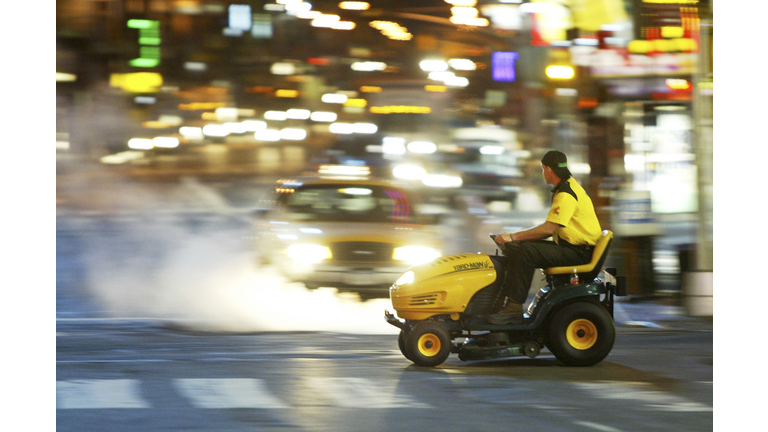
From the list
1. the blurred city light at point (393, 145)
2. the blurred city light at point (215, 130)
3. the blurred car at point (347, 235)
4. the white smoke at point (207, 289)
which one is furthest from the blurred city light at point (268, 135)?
the blurred car at point (347, 235)

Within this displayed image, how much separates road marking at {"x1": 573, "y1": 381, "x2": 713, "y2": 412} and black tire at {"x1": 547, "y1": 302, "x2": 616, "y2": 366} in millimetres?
584

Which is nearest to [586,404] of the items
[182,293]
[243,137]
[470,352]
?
[470,352]

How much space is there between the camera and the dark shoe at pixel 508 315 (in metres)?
7.88

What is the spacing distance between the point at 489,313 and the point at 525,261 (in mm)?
557

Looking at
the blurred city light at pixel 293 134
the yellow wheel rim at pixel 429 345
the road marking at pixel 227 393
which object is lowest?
the road marking at pixel 227 393

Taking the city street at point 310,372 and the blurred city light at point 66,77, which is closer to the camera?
the city street at point 310,372

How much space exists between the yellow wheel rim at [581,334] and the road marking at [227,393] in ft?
9.01

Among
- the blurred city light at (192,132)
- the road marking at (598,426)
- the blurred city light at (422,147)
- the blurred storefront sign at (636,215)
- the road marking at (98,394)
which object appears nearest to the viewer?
the road marking at (598,426)

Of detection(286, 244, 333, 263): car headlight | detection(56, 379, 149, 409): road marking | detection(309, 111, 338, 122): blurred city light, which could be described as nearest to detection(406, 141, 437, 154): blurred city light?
detection(286, 244, 333, 263): car headlight

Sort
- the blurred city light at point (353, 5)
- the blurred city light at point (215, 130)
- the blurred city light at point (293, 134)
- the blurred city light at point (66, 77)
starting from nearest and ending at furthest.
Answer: the blurred city light at point (353, 5) → the blurred city light at point (66, 77) → the blurred city light at point (293, 134) → the blurred city light at point (215, 130)

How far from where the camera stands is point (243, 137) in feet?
239

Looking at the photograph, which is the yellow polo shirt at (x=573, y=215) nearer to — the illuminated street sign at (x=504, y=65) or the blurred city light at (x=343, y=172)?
the blurred city light at (x=343, y=172)

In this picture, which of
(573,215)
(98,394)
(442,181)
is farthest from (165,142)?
(98,394)

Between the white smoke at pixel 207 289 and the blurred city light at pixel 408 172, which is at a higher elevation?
the blurred city light at pixel 408 172
